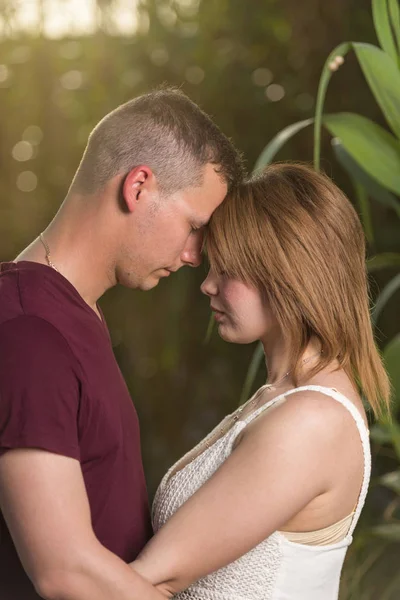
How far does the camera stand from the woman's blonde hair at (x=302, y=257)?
132 cm

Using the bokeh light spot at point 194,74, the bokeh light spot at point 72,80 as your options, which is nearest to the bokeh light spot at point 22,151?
the bokeh light spot at point 72,80

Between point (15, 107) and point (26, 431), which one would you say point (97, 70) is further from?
point (26, 431)

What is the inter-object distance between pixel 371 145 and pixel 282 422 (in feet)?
2.92

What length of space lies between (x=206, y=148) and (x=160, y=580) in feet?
2.11

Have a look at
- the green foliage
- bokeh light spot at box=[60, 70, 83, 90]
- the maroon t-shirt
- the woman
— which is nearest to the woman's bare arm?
the woman

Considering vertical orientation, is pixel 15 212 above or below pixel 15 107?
below

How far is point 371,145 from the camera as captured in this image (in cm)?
190

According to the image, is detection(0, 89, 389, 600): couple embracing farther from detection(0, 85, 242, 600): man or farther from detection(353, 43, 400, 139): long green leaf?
detection(353, 43, 400, 139): long green leaf

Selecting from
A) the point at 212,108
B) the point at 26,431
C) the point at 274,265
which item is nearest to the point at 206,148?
the point at 274,265

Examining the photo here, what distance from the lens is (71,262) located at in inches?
51.5

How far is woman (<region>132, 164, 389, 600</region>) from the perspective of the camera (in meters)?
1.19

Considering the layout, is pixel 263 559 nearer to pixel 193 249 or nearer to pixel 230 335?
pixel 230 335

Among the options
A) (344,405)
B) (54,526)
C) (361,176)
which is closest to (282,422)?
(344,405)

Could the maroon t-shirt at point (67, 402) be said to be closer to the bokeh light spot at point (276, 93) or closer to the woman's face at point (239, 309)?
the woman's face at point (239, 309)
